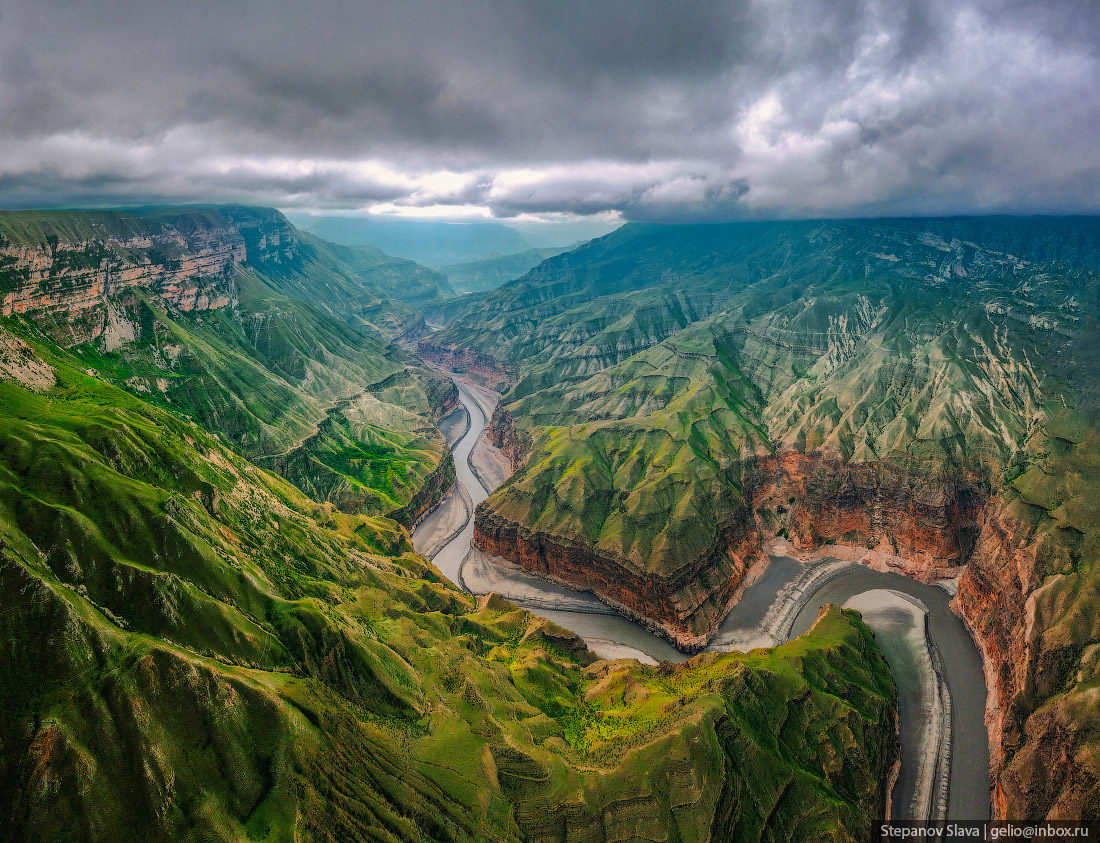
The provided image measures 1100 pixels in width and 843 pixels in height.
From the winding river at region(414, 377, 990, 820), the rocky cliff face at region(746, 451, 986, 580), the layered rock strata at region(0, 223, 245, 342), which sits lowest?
the winding river at region(414, 377, 990, 820)

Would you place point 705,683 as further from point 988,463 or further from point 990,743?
point 988,463

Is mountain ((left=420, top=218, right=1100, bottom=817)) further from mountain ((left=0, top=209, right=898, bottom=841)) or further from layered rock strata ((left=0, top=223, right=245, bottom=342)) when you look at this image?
layered rock strata ((left=0, top=223, right=245, bottom=342))

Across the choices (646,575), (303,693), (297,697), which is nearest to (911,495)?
(646,575)

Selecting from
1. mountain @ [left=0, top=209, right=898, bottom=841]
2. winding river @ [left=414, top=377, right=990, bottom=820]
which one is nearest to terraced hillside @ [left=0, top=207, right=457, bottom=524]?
winding river @ [left=414, top=377, right=990, bottom=820]

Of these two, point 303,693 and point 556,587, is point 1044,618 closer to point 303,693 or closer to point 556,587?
point 556,587

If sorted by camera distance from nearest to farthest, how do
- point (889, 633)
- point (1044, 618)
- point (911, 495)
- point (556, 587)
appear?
1. point (1044, 618)
2. point (889, 633)
3. point (556, 587)
4. point (911, 495)

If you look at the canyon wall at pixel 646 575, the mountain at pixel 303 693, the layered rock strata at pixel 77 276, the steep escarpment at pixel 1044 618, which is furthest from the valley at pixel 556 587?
the layered rock strata at pixel 77 276

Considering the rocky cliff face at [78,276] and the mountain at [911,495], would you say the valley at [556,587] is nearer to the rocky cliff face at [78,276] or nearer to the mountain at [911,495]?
the mountain at [911,495]
